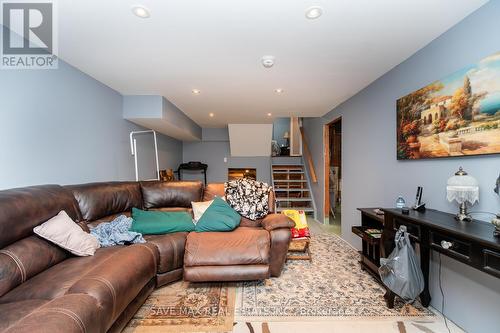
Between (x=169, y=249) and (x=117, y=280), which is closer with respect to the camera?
(x=117, y=280)

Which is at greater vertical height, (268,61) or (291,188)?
(268,61)

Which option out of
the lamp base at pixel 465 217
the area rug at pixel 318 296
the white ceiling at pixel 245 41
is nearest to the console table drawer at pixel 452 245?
the lamp base at pixel 465 217

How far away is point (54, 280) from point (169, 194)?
163 centimetres

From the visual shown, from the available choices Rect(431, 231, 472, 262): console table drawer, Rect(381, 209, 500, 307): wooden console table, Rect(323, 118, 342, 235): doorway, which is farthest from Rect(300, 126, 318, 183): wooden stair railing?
Rect(431, 231, 472, 262): console table drawer

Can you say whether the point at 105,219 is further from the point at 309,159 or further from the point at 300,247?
the point at 309,159

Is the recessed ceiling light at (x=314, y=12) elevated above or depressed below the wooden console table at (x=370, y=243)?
above

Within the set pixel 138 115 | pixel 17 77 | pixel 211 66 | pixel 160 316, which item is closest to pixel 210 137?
pixel 138 115

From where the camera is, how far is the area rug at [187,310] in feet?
5.70

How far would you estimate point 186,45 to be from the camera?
2.02 m

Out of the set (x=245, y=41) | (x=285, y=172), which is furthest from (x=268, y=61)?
(x=285, y=172)

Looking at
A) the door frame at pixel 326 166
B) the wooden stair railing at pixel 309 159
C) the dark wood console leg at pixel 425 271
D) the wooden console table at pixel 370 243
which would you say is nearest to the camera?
the dark wood console leg at pixel 425 271

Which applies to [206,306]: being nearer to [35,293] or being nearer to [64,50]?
[35,293]

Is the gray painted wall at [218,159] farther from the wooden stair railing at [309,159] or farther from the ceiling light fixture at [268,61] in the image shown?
the ceiling light fixture at [268,61]

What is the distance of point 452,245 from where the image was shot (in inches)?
55.7
